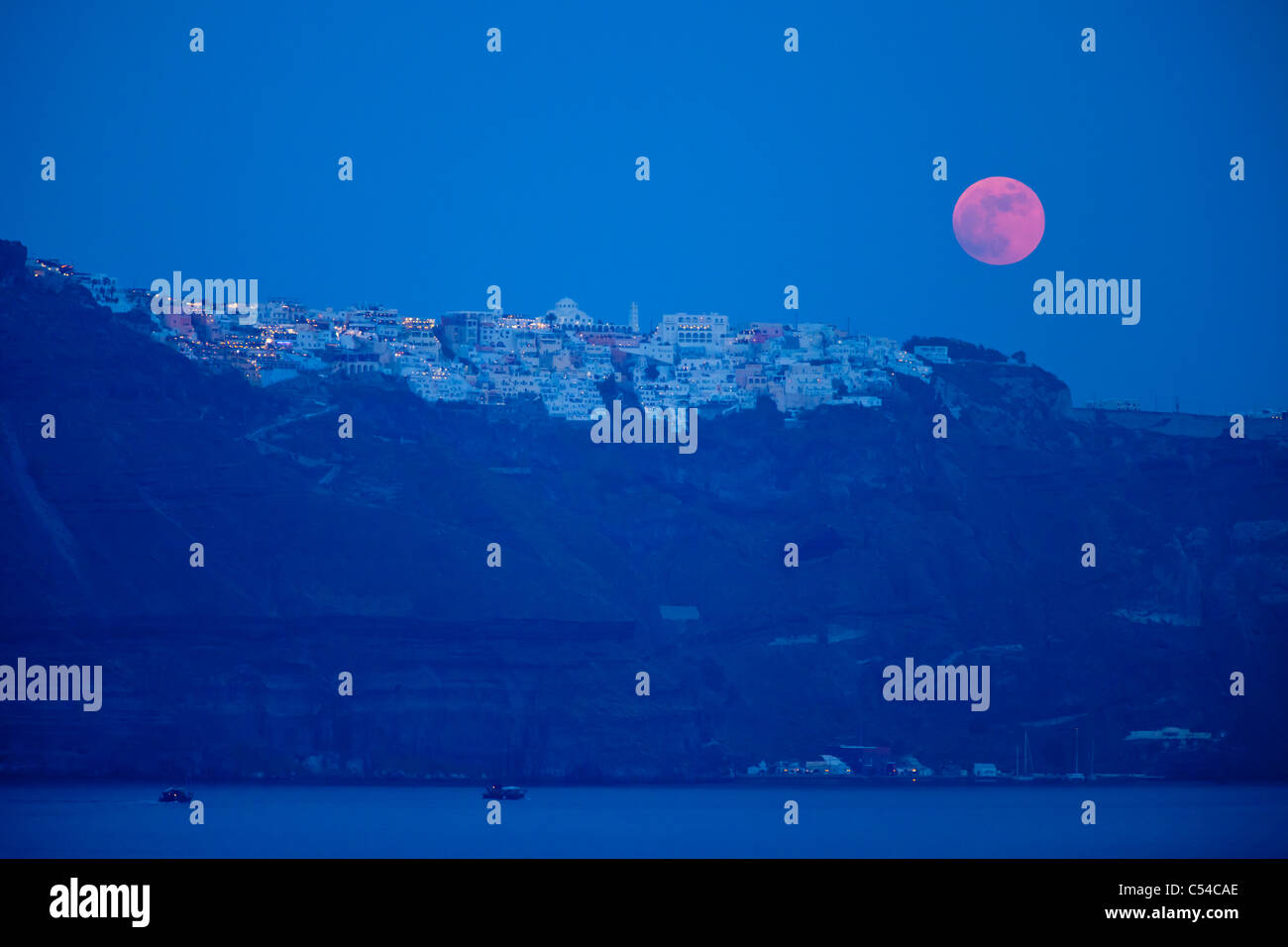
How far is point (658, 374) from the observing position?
142125 millimetres

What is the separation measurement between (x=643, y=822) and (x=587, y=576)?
41.3 m

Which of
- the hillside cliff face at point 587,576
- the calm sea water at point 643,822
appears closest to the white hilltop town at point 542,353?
the hillside cliff face at point 587,576

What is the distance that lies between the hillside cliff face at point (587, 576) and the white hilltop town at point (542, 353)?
5.51 meters

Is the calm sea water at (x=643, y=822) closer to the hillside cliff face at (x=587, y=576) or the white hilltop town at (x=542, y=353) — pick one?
the hillside cliff face at (x=587, y=576)

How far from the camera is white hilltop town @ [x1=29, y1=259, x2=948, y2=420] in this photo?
419ft

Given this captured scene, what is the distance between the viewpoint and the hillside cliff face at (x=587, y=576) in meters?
98.4

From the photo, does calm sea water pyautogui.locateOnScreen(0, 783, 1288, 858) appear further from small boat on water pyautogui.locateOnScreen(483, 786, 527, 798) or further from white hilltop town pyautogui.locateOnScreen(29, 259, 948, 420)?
white hilltop town pyautogui.locateOnScreen(29, 259, 948, 420)

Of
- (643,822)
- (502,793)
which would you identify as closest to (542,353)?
(502,793)

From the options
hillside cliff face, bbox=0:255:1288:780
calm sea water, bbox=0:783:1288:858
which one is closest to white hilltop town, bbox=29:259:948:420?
hillside cliff face, bbox=0:255:1288:780

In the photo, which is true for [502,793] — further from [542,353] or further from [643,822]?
[542,353]
